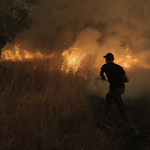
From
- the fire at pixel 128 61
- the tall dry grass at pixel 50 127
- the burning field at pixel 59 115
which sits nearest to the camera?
the tall dry grass at pixel 50 127

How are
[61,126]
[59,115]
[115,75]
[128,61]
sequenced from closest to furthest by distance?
[61,126] → [59,115] → [115,75] → [128,61]

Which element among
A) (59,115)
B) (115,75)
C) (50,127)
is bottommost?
(50,127)

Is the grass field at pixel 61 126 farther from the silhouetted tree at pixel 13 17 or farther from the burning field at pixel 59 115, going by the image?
the silhouetted tree at pixel 13 17

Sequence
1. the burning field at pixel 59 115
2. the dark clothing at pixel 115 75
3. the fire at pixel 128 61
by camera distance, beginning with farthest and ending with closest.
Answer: the fire at pixel 128 61 < the dark clothing at pixel 115 75 < the burning field at pixel 59 115

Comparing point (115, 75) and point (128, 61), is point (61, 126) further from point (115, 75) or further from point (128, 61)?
point (128, 61)

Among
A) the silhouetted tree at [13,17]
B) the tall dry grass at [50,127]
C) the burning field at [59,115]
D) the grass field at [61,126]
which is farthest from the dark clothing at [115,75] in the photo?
the silhouetted tree at [13,17]

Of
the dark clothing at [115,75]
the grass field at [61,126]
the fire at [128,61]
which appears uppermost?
the fire at [128,61]

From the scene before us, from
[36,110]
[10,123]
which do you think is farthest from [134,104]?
[10,123]

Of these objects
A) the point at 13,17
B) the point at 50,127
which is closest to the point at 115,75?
the point at 50,127

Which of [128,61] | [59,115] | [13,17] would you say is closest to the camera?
[59,115]

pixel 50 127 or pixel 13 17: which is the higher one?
pixel 13 17

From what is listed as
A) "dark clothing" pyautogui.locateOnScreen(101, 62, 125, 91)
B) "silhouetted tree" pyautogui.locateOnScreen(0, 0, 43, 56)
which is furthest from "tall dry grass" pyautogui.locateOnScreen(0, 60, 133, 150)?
"silhouetted tree" pyautogui.locateOnScreen(0, 0, 43, 56)

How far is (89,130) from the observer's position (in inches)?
115

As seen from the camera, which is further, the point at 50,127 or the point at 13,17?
the point at 13,17
